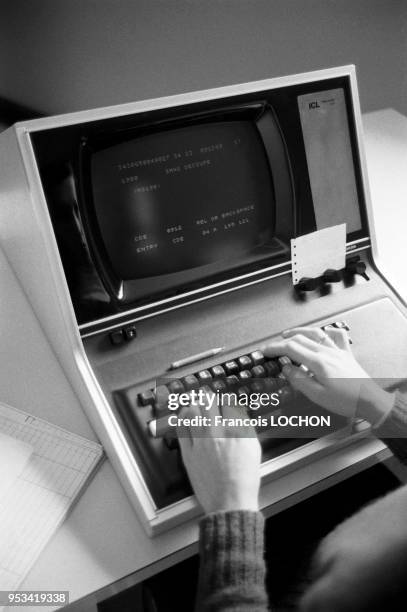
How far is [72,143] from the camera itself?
2.16ft

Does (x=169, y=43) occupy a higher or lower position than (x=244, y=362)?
higher

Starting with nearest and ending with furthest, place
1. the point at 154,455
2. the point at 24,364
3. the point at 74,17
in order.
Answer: the point at 154,455 → the point at 24,364 → the point at 74,17

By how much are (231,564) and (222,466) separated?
0.36 ft

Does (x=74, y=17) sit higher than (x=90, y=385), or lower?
higher

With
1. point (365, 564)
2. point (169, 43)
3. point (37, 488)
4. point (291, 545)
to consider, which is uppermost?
point (169, 43)

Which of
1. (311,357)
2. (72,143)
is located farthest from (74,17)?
(311,357)

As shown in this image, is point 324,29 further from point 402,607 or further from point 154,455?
point 402,607

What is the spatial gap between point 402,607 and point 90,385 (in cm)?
44

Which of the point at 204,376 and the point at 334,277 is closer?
the point at 204,376

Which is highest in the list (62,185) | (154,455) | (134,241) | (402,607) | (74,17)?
(74,17)

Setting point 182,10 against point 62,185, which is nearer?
point 62,185

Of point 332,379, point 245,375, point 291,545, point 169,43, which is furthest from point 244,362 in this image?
point 169,43

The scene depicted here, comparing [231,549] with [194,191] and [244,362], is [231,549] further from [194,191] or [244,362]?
[194,191]

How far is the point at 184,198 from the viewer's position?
2.48 feet
